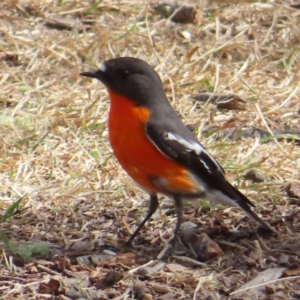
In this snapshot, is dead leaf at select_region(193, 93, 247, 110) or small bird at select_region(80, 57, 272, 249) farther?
dead leaf at select_region(193, 93, 247, 110)

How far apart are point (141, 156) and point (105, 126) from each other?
1.80 m

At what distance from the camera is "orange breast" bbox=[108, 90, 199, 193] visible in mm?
4969

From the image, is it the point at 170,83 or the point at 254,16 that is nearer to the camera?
the point at 170,83

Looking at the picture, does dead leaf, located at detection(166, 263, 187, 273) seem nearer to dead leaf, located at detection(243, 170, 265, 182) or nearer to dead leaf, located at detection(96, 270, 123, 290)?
dead leaf, located at detection(96, 270, 123, 290)

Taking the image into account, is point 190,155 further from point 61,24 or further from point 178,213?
point 61,24

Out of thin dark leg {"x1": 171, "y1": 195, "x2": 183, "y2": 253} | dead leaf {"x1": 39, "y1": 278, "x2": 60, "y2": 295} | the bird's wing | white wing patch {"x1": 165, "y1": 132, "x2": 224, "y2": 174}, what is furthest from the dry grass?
white wing patch {"x1": 165, "y1": 132, "x2": 224, "y2": 174}

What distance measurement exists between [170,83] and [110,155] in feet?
4.34

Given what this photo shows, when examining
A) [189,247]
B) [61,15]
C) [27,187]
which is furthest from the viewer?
[61,15]

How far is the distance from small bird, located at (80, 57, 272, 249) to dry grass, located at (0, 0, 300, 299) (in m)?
0.35

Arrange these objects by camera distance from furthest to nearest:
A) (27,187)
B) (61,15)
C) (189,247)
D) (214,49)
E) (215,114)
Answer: (61,15), (214,49), (215,114), (27,187), (189,247)

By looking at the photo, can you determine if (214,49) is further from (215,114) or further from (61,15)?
(61,15)

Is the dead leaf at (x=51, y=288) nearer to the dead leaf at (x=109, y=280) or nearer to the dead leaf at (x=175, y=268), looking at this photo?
the dead leaf at (x=109, y=280)

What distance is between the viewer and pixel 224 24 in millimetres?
8672

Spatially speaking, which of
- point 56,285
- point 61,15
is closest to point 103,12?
point 61,15
